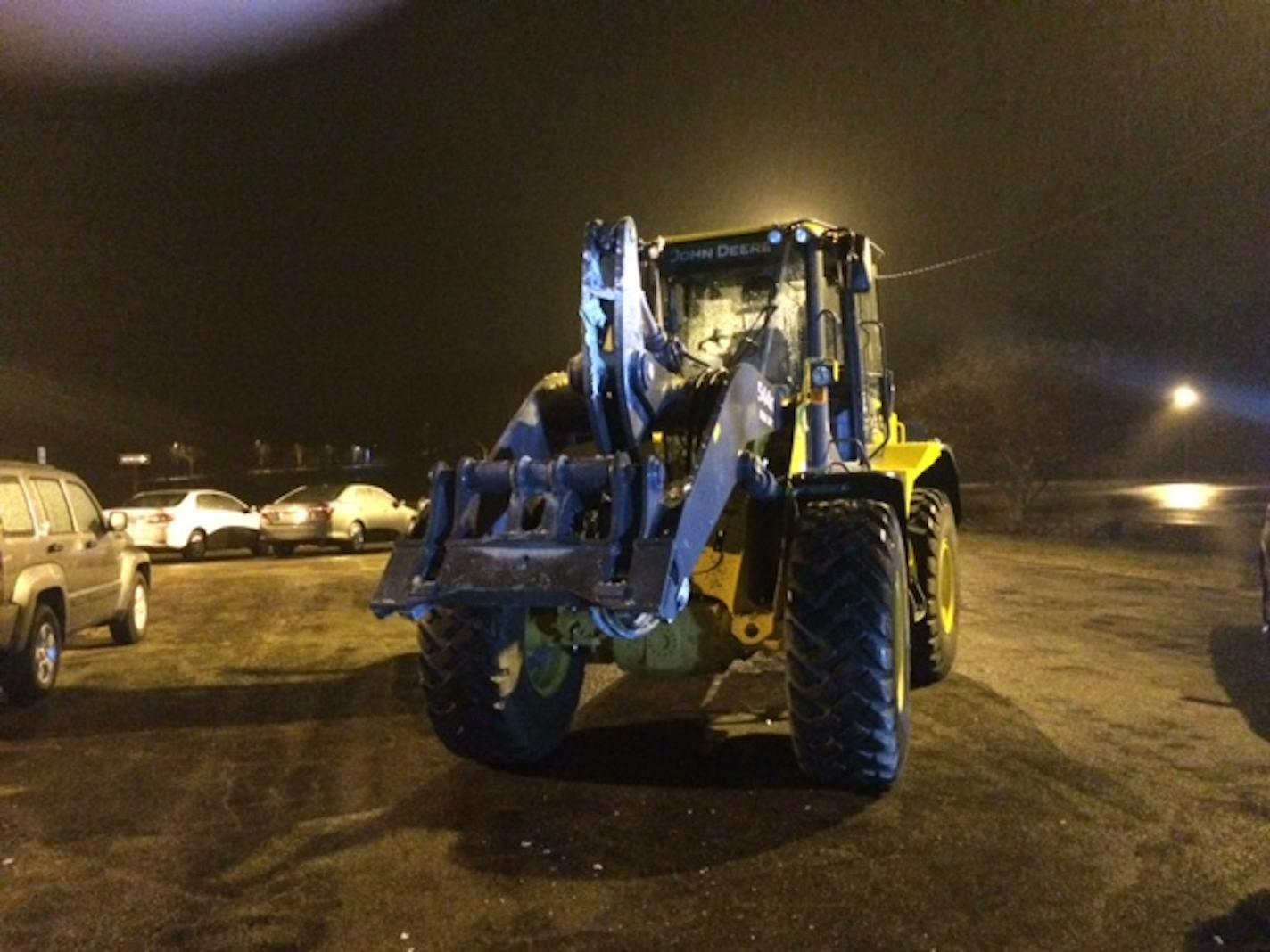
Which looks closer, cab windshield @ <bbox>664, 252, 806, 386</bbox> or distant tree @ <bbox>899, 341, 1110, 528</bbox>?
cab windshield @ <bbox>664, 252, 806, 386</bbox>

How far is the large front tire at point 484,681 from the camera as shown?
5.88 meters

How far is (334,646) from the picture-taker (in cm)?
1067

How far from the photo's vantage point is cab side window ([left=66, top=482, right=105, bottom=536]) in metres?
9.72

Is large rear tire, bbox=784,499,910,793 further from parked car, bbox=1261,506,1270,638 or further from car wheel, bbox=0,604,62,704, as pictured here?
car wheel, bbox=0,604,62,704

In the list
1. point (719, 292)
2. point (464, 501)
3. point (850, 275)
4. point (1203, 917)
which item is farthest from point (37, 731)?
point (1203, 917)

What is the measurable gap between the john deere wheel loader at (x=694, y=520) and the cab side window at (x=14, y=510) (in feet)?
13.9

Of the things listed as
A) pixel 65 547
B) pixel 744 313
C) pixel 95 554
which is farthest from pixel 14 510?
pixel 744 313

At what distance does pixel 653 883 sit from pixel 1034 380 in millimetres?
21669

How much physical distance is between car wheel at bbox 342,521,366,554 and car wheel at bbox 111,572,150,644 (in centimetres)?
1023

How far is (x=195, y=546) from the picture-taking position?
20.7 m

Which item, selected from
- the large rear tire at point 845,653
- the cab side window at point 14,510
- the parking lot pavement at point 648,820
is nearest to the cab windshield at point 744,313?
the large rear tire at point 845,653

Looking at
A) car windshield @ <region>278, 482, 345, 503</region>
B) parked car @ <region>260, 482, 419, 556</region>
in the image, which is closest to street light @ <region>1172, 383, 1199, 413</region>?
parked car @ <region>260, 482, 419, 556</region>

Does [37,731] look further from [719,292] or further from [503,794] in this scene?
[719,292]

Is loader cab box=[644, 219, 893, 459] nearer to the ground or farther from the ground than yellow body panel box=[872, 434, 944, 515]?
farther from the ground
